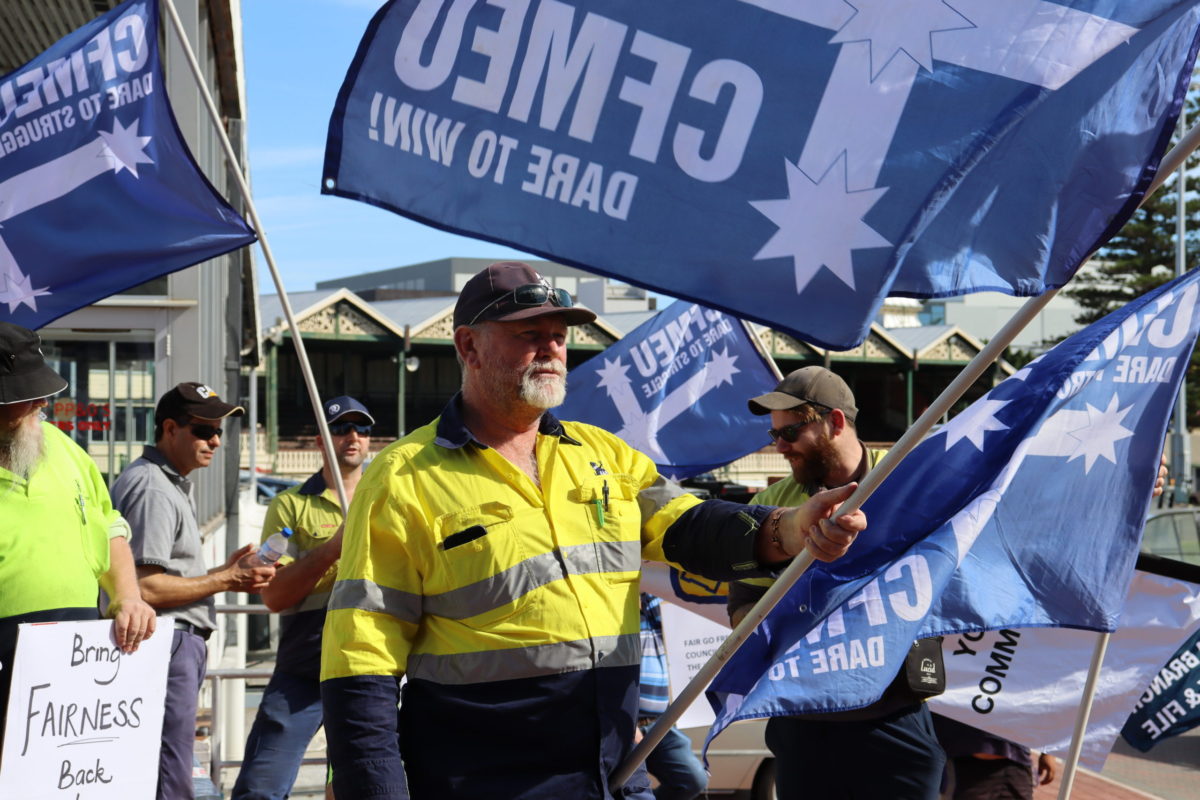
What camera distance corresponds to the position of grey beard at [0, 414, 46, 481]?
4312mm

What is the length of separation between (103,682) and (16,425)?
1053 millimetres

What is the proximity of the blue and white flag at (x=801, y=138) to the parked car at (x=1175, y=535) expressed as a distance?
1197 cm

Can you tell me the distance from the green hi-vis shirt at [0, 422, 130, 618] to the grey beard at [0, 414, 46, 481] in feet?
0.08

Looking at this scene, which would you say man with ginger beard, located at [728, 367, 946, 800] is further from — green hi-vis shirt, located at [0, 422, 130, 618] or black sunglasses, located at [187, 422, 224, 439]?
black sunglasses, located at [187, 422, 224, 439]

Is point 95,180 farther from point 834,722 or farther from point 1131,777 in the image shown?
point 1131,777

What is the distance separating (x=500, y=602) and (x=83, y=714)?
242cm

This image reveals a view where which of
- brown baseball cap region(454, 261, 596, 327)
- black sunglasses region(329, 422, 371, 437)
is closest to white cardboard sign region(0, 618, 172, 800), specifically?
black sunglasses region(329, 422, 371, 437)

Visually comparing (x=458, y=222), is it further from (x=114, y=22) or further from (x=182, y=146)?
(x=114, y=22)

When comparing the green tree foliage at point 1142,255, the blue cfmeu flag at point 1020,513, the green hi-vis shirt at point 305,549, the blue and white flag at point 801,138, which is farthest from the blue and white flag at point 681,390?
the green tree foliage at point 1142,255

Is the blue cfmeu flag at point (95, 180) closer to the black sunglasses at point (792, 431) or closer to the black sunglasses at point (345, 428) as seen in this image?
the black sunglasses at point (345, 428)

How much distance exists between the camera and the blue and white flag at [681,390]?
9055 millimetres

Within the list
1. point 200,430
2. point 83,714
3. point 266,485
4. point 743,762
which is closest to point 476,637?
point 83,714

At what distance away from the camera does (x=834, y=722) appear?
4.03 metres

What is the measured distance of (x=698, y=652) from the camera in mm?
7145
